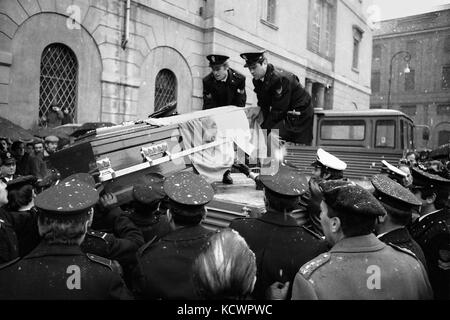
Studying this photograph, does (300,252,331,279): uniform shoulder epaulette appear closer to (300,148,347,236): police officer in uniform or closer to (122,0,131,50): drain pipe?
(300,148,347,236): police officer in uniform

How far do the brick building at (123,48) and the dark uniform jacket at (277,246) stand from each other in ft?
21.2

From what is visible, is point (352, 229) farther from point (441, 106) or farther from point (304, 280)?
point (441, 106)

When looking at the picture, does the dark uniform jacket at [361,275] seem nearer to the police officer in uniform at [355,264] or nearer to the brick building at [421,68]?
the police officer in uniform at [355,264]

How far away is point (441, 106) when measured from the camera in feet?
104

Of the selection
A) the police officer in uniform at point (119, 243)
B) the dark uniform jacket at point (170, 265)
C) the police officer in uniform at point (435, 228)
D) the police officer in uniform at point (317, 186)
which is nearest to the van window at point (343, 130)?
the police officer in uniform at point (317, 186)

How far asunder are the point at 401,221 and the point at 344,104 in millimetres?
17348

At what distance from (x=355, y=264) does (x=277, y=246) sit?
568 mm

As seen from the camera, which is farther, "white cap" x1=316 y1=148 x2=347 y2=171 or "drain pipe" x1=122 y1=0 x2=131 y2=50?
"drain pipe" x1=122 y1=0 x2=131 y2=50

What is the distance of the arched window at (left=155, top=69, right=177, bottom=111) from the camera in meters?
9.93

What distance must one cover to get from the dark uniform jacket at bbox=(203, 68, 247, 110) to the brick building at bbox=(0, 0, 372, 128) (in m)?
3.95

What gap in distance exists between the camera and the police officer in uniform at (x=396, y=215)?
221 cm

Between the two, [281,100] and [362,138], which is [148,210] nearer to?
[281,100]

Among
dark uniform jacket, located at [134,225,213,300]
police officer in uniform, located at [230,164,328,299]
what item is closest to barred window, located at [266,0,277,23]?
police officer in uniform, located at [230,164,328,299]
